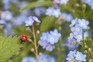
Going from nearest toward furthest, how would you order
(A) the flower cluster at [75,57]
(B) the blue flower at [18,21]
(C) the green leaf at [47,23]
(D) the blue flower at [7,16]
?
(A) the flower cluster at [75,57] < (C) the green leaf at [47,23] < (D) the blue flower at [7,16] < (B) the blue flower at [18,21]

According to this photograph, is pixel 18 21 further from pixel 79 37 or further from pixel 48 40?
pixel 79 37

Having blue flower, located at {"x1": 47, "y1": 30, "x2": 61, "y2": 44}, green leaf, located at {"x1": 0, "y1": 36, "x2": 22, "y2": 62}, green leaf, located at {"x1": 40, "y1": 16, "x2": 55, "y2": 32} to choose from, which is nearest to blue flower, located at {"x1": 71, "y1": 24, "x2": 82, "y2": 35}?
blue flower, located at {"x1": 47, "y1": 30, "x2": 61, "y2": 44}

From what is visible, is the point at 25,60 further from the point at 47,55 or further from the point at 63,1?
the point at 63,1

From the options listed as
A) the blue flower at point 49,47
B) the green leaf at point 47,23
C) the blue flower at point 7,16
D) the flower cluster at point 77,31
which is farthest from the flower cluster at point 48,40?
the blue flower at point 7,16

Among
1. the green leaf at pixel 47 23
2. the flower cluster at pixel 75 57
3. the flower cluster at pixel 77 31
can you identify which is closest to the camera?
the flower cluster at pixel 75 57

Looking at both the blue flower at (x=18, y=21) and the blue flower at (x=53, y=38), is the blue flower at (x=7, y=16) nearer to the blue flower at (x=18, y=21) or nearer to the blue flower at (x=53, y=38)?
the blue flower at (x=18, y=21)

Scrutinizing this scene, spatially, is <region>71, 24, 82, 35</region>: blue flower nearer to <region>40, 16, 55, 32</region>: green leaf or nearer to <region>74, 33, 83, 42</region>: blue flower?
<region>74, 33, 83, 42</region>: blue flower
